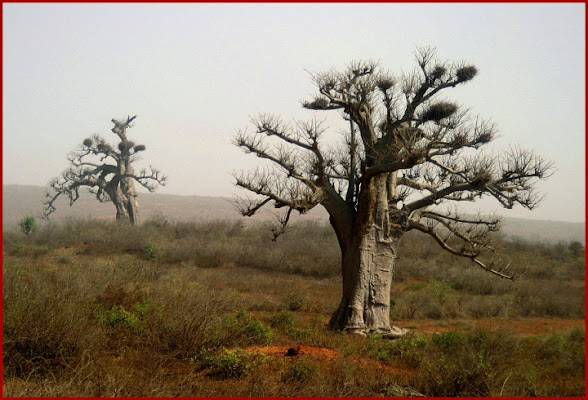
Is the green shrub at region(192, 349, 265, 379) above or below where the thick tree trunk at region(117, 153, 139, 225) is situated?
below

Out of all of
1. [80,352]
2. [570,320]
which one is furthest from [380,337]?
[570,320]

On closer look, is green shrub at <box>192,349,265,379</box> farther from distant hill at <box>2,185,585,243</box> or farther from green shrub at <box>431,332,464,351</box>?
distant hill at <box>2,185,585,243</box>

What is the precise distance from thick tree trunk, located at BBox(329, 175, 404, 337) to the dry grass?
684 millimetres

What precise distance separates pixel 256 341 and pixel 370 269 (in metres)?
3.23

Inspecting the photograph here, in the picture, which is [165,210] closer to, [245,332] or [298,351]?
[245,332]

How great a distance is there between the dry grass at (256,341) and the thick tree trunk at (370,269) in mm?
684

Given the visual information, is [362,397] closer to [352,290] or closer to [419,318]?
[352,290]

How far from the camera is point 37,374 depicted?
4895 mm

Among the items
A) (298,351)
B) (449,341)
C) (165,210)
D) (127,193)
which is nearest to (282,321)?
(298,351)

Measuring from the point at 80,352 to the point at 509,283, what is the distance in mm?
16063

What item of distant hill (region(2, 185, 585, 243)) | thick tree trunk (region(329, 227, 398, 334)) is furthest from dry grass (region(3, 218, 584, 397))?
distant hill (region(2, 185, 585, 243))

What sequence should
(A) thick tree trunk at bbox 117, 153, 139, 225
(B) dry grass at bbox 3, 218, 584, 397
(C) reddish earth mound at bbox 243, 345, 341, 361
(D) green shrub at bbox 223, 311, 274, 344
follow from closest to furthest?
(B) dry grass at bbox 3, 218, 584, 397, (C) reddish earth mound at bbox 243, 345, 341, 361, (D) green shrub at bbox 223, 311, 274, 344, (A) thick tree trunk at bbox 117, 153, 139, 225

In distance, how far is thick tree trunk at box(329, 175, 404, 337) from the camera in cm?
977

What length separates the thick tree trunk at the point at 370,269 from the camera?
977 centimetres
